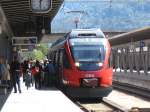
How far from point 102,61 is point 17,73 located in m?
3.96

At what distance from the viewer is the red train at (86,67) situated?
2284 centimetres

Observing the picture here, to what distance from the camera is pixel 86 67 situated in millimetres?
23016

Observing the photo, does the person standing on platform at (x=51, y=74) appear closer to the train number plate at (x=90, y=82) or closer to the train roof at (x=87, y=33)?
the train roof at (x=87, y=33)

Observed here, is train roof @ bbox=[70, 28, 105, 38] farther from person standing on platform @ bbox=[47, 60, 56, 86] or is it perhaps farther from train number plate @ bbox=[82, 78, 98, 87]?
person standing on platform @ bbox=[47, 60, 56, 86]

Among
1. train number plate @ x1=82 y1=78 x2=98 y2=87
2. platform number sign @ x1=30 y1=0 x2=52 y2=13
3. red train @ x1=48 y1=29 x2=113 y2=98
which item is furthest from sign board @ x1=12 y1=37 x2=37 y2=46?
platform number sign @ x1=30 y1=0 x2=52 y2=13

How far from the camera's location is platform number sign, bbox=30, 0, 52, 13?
13.4 meters

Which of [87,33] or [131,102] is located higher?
[87,33]

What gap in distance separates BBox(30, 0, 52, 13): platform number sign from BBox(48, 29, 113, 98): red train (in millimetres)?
9519

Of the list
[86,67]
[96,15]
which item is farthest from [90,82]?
[96,15]

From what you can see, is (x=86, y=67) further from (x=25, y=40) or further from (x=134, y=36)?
(x=134, y=36)

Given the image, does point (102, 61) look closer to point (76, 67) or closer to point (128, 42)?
point (76, 67)

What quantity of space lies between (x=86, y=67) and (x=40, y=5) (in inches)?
383

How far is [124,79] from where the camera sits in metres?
44.4

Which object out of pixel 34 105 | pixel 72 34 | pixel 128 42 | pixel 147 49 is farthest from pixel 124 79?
pixel 34 105
